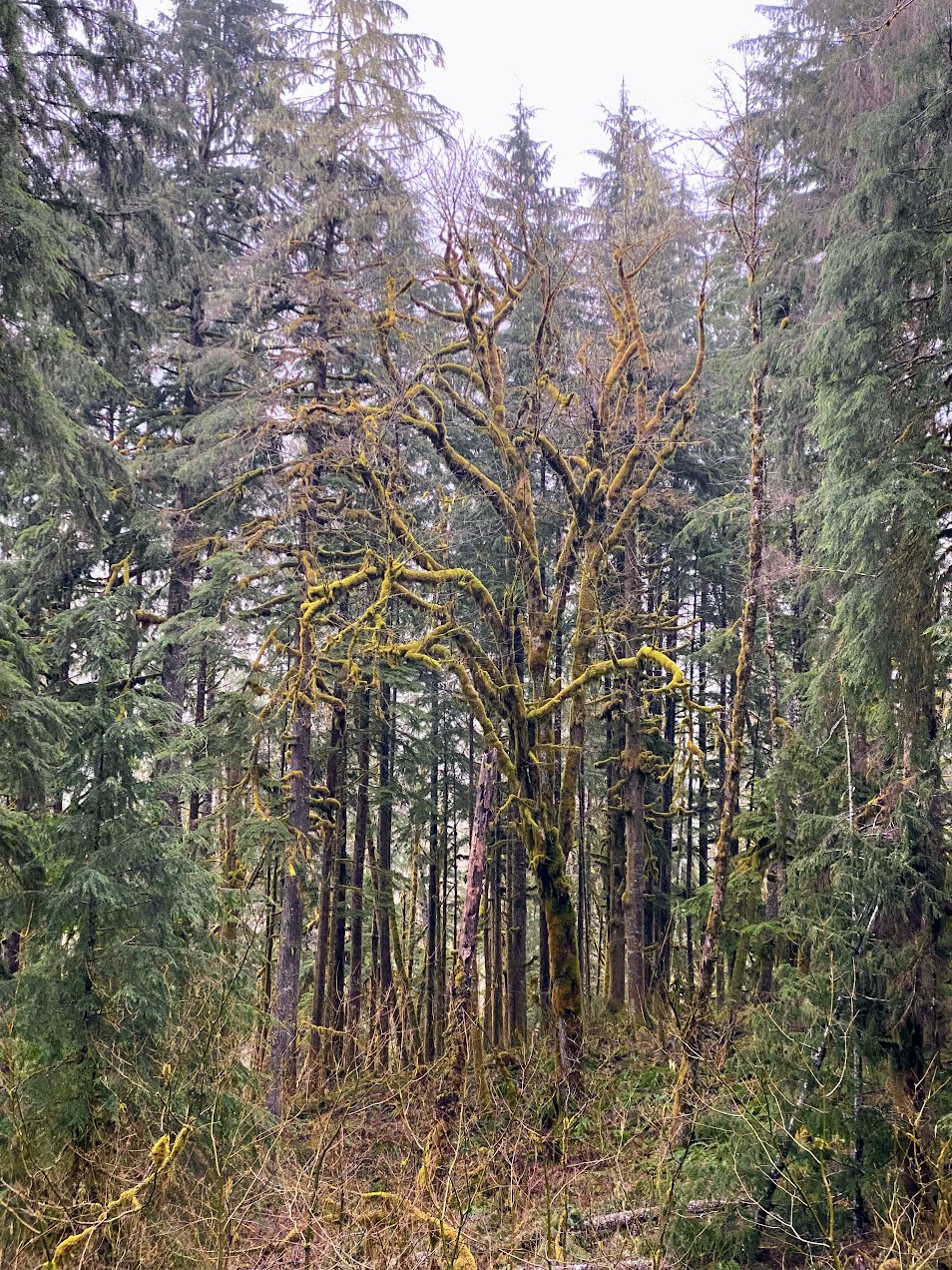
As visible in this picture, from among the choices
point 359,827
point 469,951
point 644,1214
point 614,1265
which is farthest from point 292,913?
point 614,1265

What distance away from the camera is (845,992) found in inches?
219

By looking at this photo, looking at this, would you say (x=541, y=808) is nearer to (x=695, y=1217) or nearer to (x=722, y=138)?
(x=695, y=1217)

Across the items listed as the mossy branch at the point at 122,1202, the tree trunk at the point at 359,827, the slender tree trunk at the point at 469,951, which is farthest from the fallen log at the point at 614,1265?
the tree trunk at the point at 359,827

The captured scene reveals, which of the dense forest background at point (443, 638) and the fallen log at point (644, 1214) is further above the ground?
the dense forest background at point (443, 638)

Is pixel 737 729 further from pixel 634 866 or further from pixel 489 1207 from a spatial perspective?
pixel 634 866

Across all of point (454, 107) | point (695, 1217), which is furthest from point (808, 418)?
point (695, 1217)

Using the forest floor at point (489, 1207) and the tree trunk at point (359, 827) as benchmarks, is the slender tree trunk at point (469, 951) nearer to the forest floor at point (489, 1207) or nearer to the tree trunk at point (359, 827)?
the forest floor at point (489, 1207)

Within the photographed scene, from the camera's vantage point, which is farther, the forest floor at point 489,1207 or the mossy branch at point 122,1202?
the forest floor at point 489,1207

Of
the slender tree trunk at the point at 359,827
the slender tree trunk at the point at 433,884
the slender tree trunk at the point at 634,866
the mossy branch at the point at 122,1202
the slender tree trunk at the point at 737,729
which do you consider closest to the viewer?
the mossy branch at the point at 122,1202

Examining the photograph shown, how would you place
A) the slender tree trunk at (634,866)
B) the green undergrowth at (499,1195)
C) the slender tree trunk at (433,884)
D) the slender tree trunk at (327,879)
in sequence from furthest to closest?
the slender tree trunk at (433,884), the slender tree trunk at (327,879), the slender tree trunk at (634,866), the green undergrowth at (499,1195)

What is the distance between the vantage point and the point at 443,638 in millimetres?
11094

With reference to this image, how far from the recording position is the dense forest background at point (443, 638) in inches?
220

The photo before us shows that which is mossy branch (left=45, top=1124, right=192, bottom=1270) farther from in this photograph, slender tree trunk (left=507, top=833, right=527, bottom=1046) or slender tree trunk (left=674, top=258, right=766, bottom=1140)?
slender tree trunk (left=507, top=833, right=527, bottom=1046)

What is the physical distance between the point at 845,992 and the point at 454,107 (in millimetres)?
10882
